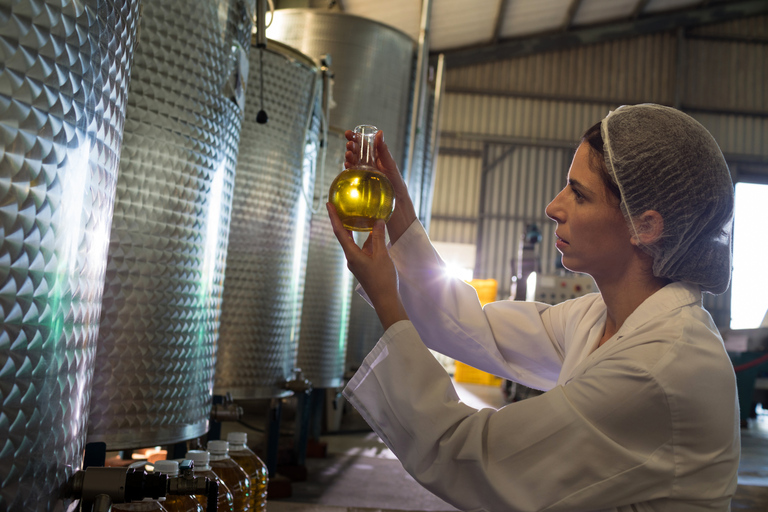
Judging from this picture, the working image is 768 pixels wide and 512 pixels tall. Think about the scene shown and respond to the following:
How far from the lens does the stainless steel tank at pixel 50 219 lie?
59 cm

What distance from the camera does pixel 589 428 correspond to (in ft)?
3.12

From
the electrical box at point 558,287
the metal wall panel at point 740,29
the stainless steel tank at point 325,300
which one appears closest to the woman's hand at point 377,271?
the stainless steel tank at point 325,300

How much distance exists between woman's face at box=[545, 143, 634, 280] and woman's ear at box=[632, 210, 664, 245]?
0.11 ft

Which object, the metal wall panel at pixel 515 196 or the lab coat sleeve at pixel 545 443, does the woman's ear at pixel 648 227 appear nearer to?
the lab coat sleeve at pixel 545 443

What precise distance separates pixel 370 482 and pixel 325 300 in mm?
1051

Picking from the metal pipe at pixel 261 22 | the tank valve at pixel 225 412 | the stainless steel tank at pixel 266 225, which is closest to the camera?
the metal pipe at pixel 261 22

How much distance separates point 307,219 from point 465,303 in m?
1.48

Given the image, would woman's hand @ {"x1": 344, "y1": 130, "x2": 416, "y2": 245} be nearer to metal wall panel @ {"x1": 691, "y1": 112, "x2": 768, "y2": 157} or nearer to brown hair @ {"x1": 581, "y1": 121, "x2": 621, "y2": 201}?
brown hair @ {"x1": 581, "y1": 121, "x2": 621, "y2": 201}

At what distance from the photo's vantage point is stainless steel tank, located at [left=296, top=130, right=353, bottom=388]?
3.67 meters

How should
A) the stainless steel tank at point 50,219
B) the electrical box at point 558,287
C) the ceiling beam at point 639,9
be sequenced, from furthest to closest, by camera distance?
the ceiling beam at point 639,9 → the electrical box at point 558,287 → the stainless steel tank at point 50,219

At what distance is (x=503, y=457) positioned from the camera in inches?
38.5

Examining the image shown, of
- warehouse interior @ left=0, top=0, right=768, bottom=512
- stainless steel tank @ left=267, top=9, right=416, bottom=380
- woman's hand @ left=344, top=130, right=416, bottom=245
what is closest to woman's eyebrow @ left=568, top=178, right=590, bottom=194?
woman's hand @ left=344, top=130, right=416, bottom=245

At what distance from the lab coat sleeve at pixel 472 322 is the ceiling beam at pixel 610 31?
10.8 meters

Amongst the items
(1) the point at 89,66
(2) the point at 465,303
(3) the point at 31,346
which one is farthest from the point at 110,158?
(2) the point at 465,303
